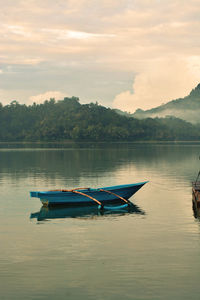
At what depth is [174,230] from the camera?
26.7 meters

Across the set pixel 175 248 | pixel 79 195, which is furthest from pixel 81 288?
pixel 79 195

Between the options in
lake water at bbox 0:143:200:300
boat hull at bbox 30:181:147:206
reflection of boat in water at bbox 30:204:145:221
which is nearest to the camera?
lake water at bbox 0:143:200:300

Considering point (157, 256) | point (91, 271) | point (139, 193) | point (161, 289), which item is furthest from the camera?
point (139, 193)

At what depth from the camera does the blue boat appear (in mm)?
35594

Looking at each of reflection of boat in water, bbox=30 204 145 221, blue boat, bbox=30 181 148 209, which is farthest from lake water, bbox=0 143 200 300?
blue boat, bbox=30 181 148 209

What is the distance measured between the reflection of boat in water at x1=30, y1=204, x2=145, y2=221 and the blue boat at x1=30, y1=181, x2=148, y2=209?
462mm

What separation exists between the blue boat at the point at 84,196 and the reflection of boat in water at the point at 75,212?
0.46 metres

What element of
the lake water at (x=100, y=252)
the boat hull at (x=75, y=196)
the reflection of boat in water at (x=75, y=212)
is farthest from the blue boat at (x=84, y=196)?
the lake water at (x=100, y=252)

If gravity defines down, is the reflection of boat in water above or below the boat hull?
below

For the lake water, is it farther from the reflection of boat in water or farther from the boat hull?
the boat hull

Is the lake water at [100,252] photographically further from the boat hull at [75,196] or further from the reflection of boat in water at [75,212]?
the boat hull at [75,196]

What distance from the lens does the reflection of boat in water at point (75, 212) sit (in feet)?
107

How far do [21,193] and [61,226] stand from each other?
59.6 feet

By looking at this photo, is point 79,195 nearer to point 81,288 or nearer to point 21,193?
point 21,193
